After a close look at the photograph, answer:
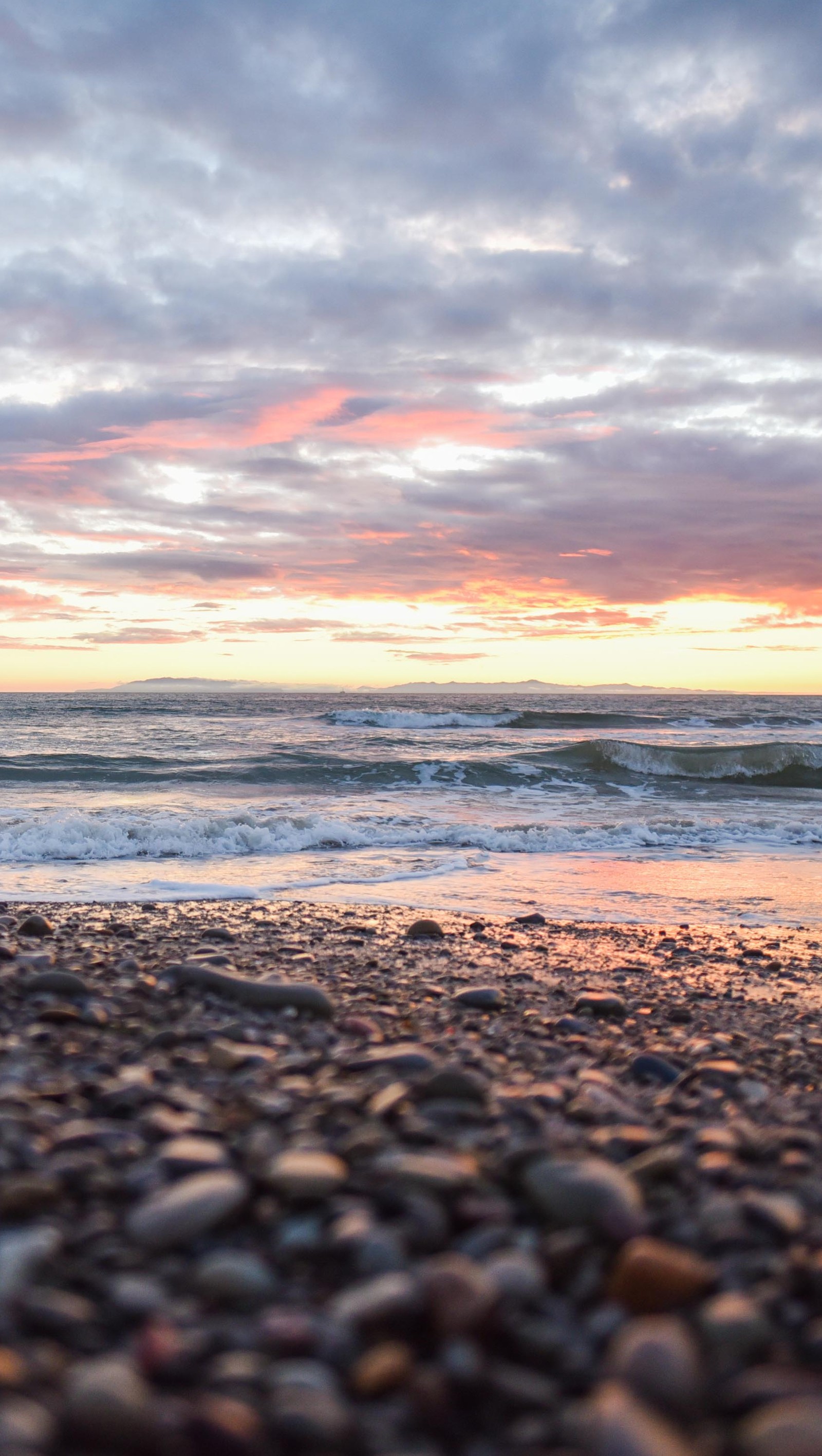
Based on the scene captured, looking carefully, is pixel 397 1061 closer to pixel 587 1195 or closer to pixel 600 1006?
pixel 587 1195

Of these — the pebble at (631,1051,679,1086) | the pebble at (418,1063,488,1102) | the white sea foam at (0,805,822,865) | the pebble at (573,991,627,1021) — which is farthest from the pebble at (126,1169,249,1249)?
the white sea foam at (0,805,822,865)

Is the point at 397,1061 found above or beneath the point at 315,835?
above

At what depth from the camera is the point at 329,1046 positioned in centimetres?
329

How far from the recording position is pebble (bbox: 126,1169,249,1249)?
1.78 metres

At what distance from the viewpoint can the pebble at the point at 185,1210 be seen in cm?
178

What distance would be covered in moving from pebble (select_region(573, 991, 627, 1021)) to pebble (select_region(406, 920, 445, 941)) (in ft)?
6.12

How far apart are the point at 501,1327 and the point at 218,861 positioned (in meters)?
8.48

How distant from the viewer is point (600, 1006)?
13.9 ft

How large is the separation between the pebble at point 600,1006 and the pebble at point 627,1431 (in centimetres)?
290

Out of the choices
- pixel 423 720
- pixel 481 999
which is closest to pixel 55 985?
pixel 481 999

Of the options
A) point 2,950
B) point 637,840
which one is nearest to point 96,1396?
point 2,950

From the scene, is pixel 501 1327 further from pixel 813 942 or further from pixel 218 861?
pixel 218 861

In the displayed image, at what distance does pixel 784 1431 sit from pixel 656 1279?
1.24 ft

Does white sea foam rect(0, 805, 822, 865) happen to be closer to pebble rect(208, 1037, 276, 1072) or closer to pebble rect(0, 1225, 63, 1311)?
pebble rect(208, 1037, 276, 1072)
